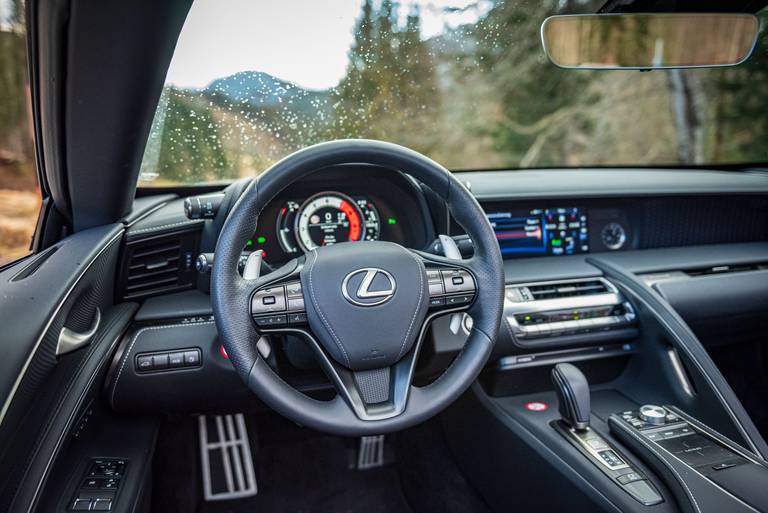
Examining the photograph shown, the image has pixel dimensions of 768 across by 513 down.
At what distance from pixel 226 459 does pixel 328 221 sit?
3.75 ft

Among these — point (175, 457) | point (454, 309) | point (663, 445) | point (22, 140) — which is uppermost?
point (22, 140)

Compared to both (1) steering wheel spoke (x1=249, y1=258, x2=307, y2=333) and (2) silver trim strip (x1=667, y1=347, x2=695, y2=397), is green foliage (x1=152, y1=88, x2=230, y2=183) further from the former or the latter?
(2) silver trim strip (x1=667, y1=347, x2=695, y2=397)

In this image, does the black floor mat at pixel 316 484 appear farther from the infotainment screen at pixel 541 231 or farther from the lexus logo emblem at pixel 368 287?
the lexus logo emblem at pixel 368 287

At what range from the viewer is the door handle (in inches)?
63.4

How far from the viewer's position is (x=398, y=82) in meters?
2.50

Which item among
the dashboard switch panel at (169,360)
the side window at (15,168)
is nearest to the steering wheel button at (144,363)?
the dashboard switch panel at (169,360)

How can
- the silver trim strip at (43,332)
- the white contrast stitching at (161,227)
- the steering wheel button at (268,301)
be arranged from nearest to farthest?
the silver trim strip at (43,332) < the steering wheel button at (268,301) < the white contrast stitching at (161,227)

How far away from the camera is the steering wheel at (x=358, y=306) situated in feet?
4.75

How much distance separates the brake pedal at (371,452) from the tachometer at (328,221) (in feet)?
3.42

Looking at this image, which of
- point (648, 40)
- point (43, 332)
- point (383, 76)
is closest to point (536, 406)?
point (383, 76)

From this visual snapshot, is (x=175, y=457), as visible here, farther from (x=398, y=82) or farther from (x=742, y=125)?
(x=742, y=125)

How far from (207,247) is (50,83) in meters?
0.64

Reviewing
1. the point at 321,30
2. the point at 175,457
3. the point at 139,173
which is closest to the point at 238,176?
the point at 139,173

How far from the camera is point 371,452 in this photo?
2.72m
